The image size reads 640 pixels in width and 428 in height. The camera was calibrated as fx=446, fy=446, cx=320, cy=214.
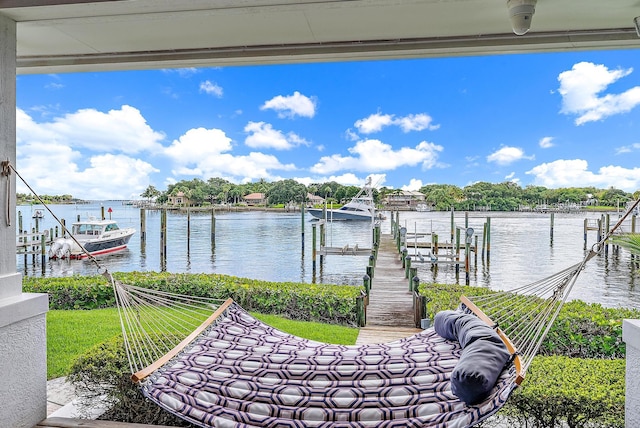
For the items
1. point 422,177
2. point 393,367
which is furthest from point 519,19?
point 422,177

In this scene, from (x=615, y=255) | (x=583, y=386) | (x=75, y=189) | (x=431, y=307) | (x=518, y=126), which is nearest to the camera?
(x=583, y=386)

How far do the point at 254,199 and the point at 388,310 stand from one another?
910 centimetres

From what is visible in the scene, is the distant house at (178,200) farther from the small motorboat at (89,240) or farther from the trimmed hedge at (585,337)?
the trimmed hedge at (585,337)

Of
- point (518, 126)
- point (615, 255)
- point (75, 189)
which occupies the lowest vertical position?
point (615, 255)

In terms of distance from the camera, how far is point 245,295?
4.87m

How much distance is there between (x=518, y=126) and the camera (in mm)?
16578

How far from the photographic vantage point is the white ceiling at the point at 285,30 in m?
1.68

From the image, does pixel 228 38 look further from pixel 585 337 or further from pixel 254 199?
pixel 254 199

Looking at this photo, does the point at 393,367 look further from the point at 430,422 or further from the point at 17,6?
the point at 17,6

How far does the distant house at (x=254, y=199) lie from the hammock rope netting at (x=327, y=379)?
37.0ft

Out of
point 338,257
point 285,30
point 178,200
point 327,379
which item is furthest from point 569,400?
point 178,200

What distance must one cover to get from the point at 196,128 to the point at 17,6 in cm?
1871

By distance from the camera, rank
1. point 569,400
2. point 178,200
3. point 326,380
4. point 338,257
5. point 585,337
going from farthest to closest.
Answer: point 338,257, point 178,200, point 585,337, point 569,400, point 326,380

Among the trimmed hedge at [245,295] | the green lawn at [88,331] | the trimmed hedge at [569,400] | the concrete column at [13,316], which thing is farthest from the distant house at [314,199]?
the concrete column at [13,316]
